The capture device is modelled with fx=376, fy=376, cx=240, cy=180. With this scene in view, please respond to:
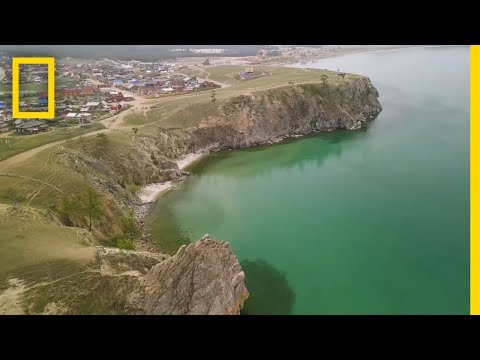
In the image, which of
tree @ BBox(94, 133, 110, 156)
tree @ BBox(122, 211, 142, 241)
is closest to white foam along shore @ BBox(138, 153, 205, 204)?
tree @ BBox(94, 133, 110, 156)

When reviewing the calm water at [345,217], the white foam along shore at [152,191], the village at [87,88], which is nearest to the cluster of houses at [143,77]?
the village at [87,88]

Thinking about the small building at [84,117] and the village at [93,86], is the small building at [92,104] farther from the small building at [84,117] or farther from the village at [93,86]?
the small building at [84,117]

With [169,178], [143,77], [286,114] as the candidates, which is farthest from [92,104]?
[286,114]

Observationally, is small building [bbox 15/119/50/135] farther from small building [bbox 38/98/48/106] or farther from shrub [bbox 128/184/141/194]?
shrub [bbox 128/184/141/194]

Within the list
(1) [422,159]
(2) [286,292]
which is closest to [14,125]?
(2) [286,292]

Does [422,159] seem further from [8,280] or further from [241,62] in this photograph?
[241,62]
